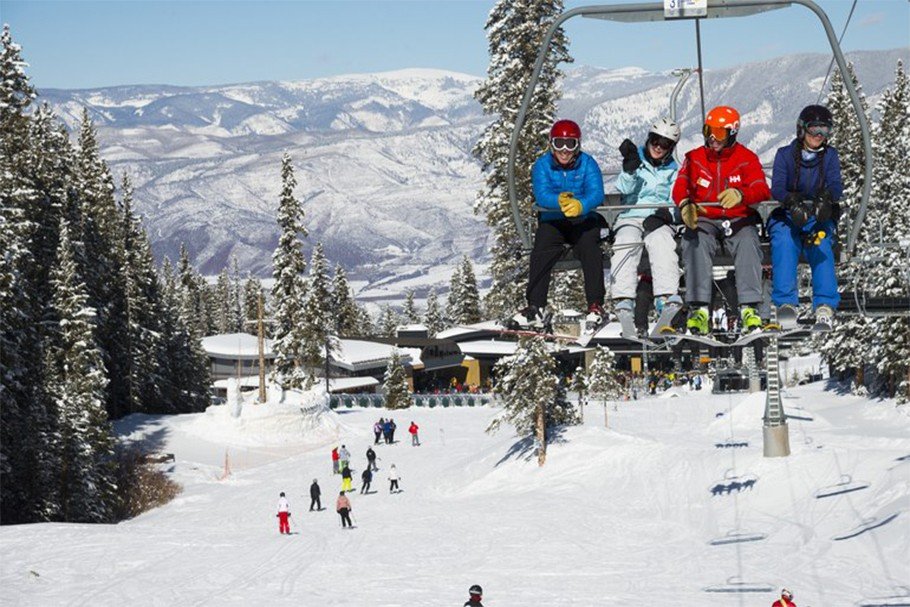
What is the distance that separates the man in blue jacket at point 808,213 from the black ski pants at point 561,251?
180 cm

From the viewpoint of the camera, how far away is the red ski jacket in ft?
38.5

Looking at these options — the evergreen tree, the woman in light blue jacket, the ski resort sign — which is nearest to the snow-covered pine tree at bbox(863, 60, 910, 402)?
the woman in light blue jacket

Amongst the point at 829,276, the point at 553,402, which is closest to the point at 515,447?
the point at 553,402

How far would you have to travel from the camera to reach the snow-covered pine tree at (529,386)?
37.8 m

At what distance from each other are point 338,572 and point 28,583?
645 centimetres

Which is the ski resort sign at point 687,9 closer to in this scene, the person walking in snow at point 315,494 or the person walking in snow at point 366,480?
the person walking in snow at point 315,494

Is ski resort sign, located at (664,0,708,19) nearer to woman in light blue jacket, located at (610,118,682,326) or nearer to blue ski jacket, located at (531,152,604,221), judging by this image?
woman in light blue jacket, located at (610,118,682,326)

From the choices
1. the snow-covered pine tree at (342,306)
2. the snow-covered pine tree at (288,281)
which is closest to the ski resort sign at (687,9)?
the snow-covered pine tree at (288,281)

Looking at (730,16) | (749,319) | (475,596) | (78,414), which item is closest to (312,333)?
(78,414)

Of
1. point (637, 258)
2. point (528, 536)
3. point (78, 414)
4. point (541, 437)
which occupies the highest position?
point (637, 258)

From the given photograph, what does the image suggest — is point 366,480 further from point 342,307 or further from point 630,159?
point 342,307

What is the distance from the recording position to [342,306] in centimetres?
12256

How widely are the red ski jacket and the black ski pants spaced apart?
131cm

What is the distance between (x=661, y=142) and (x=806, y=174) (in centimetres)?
148
